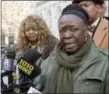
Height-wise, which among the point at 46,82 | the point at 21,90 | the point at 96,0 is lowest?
the point at 21,90

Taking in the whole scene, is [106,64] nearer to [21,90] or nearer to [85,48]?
[85,48]

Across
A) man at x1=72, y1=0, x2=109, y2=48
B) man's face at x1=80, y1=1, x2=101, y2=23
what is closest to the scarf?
man at x1=72, y1=0, x2=109, y2=48

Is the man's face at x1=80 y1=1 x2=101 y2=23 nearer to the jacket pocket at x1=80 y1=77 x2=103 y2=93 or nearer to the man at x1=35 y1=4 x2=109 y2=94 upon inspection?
the man at x1=35 y1=4 x2=109 y2=94

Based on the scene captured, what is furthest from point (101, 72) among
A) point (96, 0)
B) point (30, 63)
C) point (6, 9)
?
point (6, 9)

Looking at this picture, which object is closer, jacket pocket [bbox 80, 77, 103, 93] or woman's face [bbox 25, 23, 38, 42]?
jacket pocket [bbox 80, 77, 103, 93]

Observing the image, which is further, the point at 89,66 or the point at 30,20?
the point at 30,20

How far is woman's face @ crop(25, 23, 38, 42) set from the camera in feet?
10.8

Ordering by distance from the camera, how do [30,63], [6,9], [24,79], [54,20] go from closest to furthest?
[30,63], [24,79], [54,20], [6,9]

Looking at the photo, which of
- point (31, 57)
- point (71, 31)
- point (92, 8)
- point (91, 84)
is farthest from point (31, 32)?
point (91, 84)

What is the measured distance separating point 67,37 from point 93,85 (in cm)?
33

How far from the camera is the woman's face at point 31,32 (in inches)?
130

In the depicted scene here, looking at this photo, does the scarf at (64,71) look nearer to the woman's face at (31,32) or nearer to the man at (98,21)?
the man at (98,21)

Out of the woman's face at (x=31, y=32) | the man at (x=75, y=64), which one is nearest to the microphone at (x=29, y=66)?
the man at (x=75, y=64)

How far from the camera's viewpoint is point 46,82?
2.04 metres
